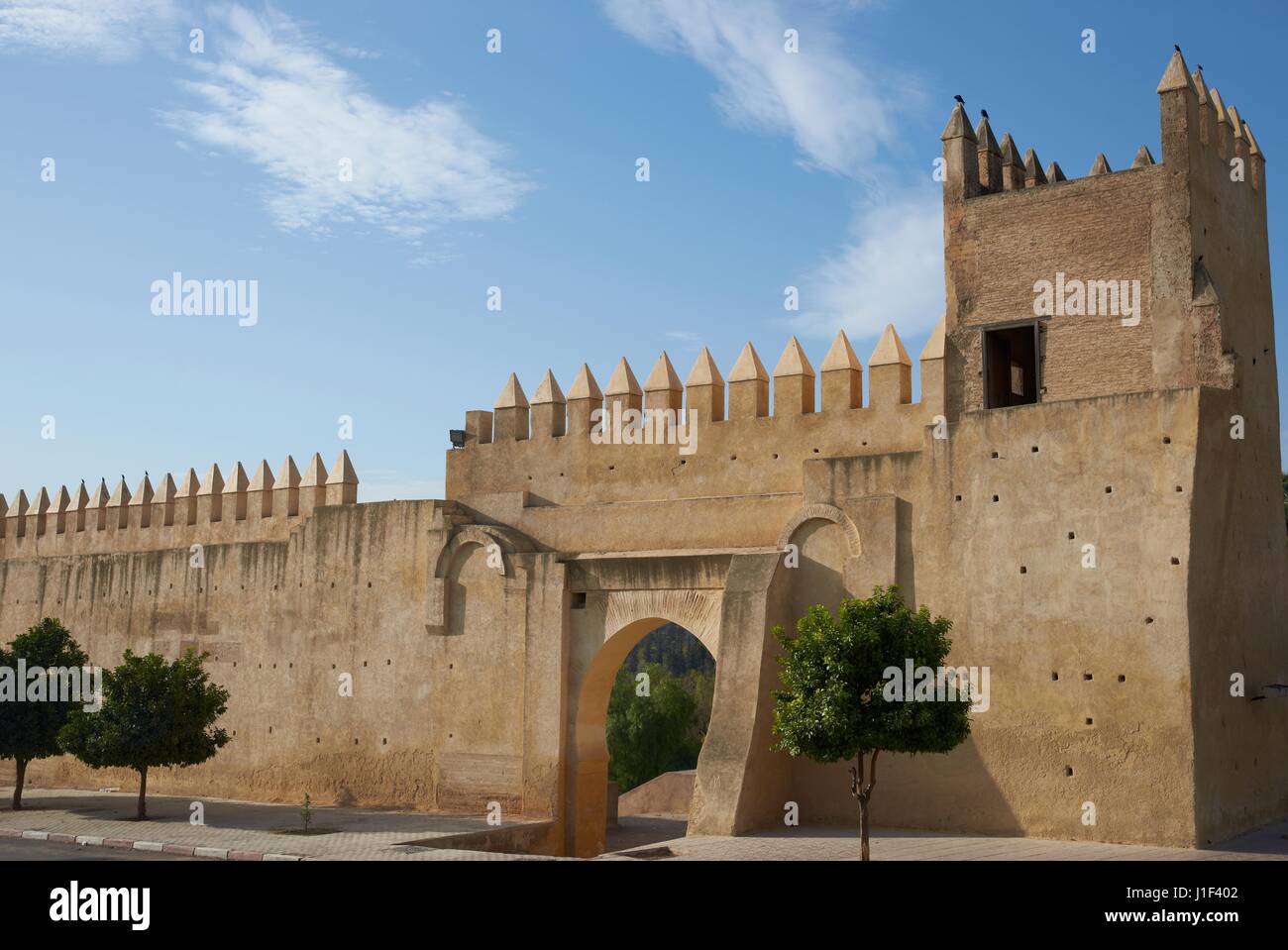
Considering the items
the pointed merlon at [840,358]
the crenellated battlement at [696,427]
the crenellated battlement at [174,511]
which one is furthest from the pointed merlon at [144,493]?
the pointed merlon at [840,358]

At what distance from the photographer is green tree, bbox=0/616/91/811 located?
2162cm

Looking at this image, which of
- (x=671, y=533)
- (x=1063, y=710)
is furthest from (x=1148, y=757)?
(x=671, y=533)

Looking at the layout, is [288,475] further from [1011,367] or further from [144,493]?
[1011,367]

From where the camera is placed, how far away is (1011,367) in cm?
1819

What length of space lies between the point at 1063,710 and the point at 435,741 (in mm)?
10000

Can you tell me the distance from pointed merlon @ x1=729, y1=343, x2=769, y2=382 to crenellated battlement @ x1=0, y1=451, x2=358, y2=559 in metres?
7.74

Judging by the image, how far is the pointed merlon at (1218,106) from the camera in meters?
17.3

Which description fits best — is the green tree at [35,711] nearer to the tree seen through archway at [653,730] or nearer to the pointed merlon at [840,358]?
the pointed merlon at [840,358]

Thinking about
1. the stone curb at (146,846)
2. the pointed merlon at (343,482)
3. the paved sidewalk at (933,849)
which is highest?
the pointed merlon at (343,482)

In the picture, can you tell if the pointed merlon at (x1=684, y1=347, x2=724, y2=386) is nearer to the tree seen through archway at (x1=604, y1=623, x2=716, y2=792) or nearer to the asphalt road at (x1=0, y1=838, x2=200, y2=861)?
the asphalt road at (x1=0, y1=838, x2=200, y2=861)

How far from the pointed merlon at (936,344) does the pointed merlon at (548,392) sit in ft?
20.6

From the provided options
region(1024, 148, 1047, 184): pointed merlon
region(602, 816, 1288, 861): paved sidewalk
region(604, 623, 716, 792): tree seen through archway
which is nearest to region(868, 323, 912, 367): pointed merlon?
region(1024, 148, 1047, 184): pointed merlon

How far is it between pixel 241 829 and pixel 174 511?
9.59 metres
